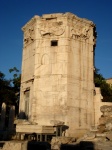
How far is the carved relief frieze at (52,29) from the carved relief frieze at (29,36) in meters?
0.94

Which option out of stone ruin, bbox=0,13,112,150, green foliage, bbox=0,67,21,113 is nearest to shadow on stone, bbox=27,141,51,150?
stone ruin, bbox=0,13,112,150

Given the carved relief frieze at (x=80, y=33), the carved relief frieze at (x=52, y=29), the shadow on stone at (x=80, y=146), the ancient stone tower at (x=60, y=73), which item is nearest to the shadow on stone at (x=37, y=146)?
the shadow on stone at (x=80, y=146)

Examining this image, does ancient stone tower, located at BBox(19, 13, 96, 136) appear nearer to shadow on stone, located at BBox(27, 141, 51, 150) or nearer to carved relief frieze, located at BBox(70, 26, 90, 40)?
carved relief frieze, located at BBox(70, 26, 90, 40)

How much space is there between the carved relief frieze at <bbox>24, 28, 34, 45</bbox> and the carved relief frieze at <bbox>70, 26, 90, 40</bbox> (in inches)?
123

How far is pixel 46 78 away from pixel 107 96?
16.4 m

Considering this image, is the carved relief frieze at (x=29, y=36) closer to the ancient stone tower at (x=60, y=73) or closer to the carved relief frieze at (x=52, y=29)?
the ancient stone tower at (x=60, y=73)

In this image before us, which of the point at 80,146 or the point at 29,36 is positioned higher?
the point at 29,36

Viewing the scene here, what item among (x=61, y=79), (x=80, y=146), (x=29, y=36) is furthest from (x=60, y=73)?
(x=80, y=146)

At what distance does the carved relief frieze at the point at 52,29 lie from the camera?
17672 mm

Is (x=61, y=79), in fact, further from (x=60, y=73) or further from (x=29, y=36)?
(x=29, y=36)

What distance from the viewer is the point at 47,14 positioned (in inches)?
719

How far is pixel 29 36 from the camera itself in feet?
62.4

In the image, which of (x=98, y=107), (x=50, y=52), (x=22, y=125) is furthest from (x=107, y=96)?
(x=22, y=125)

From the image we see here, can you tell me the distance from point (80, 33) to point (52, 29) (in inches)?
83.0
